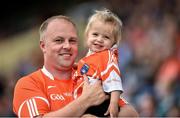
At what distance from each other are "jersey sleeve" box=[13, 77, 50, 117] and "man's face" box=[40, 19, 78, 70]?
0.21 metres

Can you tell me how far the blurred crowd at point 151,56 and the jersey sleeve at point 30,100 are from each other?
400cm

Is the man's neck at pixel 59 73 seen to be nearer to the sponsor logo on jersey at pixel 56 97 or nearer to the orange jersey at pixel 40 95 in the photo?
the orange jersey at pixel 40 95

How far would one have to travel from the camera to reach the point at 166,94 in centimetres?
767

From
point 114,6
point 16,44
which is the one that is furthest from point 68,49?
point 16,44

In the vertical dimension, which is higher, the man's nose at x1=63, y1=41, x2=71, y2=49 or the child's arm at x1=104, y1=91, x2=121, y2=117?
the man's nose at x1=63, y1=41, x2=71, y2=49

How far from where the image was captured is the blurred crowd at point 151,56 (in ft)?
25.3

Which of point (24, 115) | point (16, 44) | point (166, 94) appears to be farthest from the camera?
point (16, 44)

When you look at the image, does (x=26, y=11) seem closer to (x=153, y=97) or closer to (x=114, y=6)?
(x=114, y=6)

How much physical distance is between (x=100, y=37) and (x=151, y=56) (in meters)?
4.17

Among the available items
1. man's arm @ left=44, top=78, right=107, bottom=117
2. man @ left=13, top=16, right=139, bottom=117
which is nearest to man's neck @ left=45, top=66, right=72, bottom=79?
man @ left=13, top=16, right=139, bottom=117

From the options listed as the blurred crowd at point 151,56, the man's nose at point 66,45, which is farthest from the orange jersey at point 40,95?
the blurred crowd at point 151,56

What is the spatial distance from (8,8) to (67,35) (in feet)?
24.5

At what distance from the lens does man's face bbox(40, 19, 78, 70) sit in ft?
12.6

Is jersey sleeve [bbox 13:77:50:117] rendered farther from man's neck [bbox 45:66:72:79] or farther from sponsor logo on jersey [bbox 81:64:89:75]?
sponsor logo on jersey [bbox 81:64:89:75]
